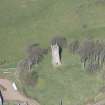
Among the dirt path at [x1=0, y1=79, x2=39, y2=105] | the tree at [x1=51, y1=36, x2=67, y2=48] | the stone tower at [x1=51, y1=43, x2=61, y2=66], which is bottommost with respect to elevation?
the dirt path at [x1=0, y1=79, x2=39, y2=105]

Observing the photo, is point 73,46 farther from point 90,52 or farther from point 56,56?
point 56,56

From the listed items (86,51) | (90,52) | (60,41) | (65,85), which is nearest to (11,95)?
(65,85)

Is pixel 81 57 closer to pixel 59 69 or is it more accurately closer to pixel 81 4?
pixel 59 69

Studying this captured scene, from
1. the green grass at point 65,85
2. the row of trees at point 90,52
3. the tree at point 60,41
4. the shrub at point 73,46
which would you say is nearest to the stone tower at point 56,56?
the green grass at point 65,85

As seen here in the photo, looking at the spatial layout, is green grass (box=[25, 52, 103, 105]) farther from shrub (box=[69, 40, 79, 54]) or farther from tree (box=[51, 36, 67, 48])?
tree (box=[51, 36, 67, 48])

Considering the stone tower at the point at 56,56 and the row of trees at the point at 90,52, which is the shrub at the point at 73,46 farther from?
the stone tower at the point at 56,56

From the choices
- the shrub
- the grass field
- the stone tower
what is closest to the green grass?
the grass field
